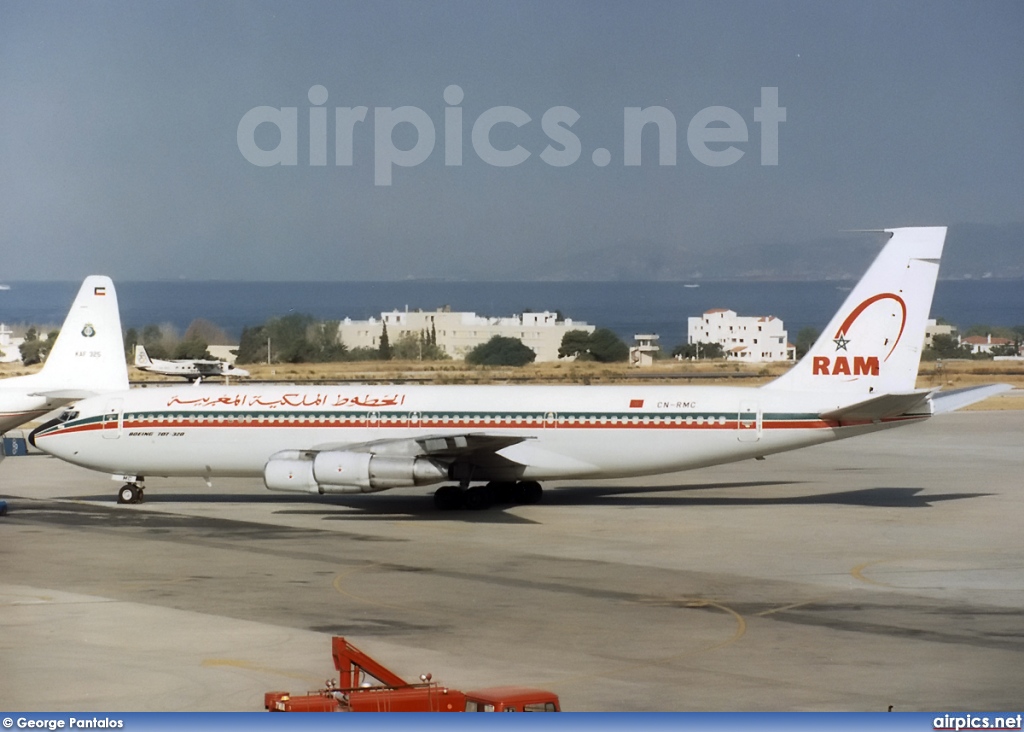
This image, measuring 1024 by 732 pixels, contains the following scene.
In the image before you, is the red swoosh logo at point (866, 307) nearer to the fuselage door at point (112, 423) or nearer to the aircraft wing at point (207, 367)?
the fuselage door at point (112, 423)

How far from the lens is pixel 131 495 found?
143 ft

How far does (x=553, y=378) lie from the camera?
11062 cm

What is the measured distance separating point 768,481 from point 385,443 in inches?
686

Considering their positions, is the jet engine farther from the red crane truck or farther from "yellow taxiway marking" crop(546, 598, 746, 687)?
the red crane truck

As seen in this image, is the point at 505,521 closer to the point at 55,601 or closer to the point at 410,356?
the point at 55,601

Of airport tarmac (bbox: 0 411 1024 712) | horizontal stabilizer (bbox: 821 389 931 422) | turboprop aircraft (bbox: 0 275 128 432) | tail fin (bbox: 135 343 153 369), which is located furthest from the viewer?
tail fin (bbox: 135 343 153 369)

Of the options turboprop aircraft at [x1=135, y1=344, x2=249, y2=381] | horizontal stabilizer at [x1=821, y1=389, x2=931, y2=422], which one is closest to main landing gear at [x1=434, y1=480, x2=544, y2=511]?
horizontal stabilizer at [x1=821, y1=389, x2=931, y2=422]

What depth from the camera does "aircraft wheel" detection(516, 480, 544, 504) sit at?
1700 inches

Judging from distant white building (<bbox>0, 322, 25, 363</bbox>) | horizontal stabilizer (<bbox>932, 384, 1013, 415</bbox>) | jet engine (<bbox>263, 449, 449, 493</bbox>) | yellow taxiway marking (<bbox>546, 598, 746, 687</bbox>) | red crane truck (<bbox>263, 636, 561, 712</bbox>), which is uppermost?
distant white building (<bbox>0, 322, 25, 363</bbox>)

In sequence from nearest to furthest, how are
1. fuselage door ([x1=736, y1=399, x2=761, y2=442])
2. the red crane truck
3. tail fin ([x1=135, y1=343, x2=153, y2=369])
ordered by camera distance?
the red crane truck < fuselage door ([x1=736, y1=399, x2=761, y2=442]) < tail fin ([x1=135, y1=343, x2=153, y2=369])

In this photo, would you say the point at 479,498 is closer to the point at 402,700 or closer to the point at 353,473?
the point at 353,473

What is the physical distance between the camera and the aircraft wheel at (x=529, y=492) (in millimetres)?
43188

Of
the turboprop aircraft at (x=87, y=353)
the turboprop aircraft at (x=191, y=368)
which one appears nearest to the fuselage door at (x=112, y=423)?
the turboprop aircraft at (x=87, y=353)

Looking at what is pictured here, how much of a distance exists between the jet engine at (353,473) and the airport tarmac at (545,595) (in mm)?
1243
